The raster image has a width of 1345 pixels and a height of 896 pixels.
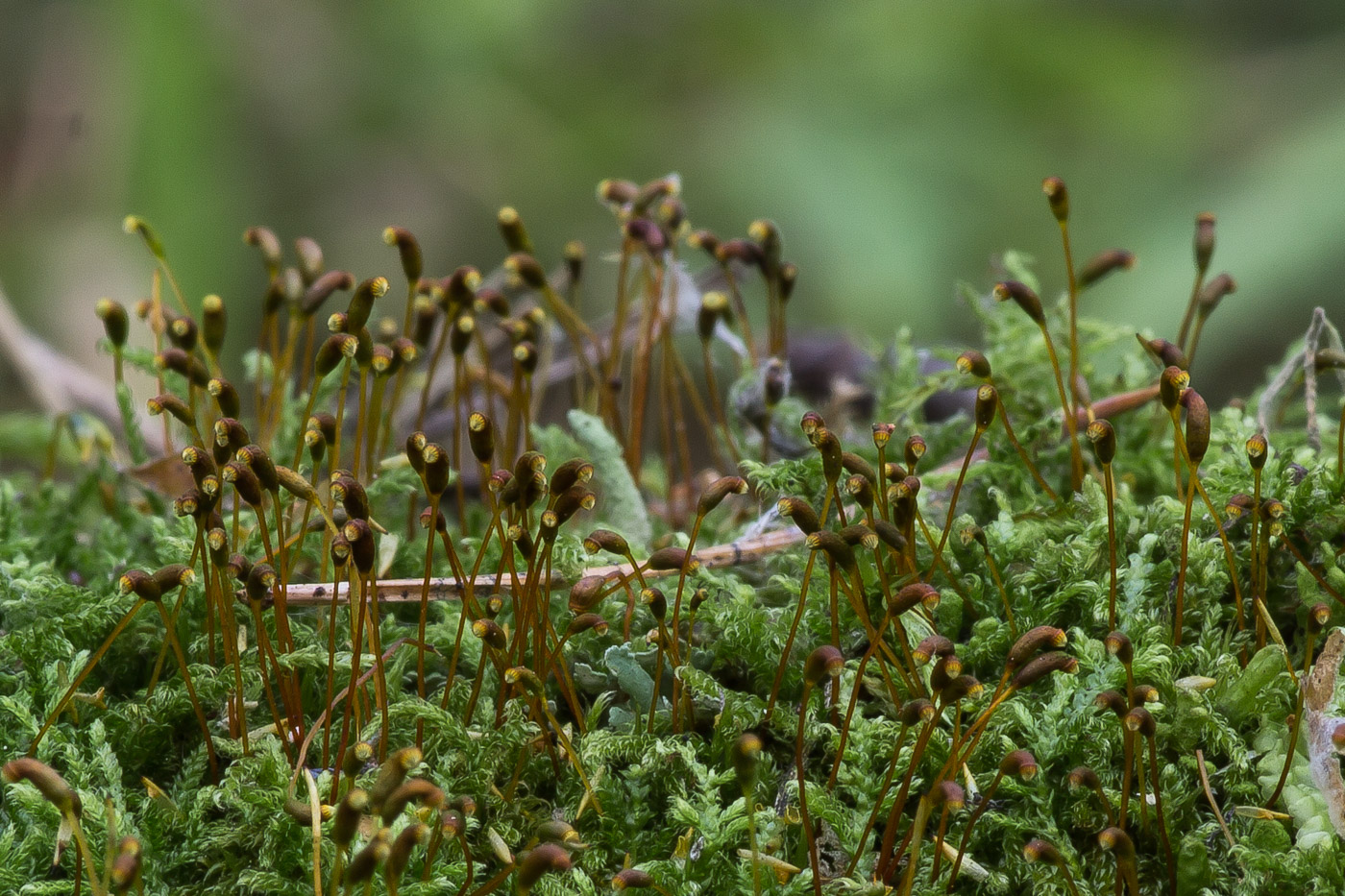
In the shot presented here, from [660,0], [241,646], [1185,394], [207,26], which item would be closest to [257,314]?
[207,26]

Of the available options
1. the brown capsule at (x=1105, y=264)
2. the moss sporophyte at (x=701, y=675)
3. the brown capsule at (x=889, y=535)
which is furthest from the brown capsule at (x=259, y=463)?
the brown capsule at (x=1105, y=264)

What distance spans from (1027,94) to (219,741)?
11.4ft

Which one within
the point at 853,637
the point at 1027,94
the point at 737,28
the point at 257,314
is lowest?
the point at 853,637

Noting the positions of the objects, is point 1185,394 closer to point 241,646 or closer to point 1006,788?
point 1006,788

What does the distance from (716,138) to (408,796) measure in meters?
3.38

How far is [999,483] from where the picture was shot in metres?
1.08

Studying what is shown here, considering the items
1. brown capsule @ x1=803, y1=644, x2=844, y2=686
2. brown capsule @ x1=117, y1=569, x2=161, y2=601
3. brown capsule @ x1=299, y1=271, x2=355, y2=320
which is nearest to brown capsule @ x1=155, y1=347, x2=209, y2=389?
brown capsule @ x1=299, y1=271, x2=355, y2=320

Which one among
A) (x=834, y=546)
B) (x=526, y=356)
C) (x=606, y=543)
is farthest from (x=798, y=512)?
(x=526, y=356)

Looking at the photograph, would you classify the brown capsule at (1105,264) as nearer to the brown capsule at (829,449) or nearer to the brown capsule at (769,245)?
the brown capsule at (769,245)

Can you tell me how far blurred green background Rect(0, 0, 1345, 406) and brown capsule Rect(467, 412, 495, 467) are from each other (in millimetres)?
2464

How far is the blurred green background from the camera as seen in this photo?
3.38 m

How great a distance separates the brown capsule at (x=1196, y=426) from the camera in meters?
0.80

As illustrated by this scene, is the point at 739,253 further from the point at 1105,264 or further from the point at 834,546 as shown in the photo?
the point at 834,546

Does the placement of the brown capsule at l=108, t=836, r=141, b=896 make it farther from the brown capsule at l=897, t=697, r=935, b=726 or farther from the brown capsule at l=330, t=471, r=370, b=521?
the brown capsule at l=897, t=697, r=935, b=726
